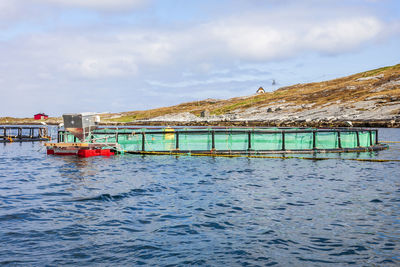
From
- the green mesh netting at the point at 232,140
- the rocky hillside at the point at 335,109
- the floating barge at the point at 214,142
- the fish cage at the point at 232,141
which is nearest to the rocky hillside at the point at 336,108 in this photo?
the rocky hillside at the point at 335,109

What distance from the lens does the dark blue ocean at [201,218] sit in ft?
32.1

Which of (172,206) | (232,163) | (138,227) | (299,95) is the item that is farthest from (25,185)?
(299,95)

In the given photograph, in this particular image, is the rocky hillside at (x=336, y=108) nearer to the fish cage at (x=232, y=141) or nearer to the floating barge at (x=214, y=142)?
the fish cage at (x=232, y=141)

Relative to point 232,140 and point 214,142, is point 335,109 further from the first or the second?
point 214,142

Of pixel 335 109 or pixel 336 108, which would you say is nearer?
pixel 335 109

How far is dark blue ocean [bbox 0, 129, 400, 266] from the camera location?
32.1 feet

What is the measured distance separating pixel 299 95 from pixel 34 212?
186 m

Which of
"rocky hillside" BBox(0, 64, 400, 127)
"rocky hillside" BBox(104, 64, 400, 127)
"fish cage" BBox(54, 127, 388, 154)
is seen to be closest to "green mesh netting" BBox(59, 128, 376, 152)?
"fish cage" BBox(54, 127, 388, 154)

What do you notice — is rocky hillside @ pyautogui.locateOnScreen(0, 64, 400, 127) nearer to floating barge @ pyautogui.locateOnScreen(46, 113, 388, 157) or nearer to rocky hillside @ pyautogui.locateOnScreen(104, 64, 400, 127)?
rocky hillside @ pyautogui.locateOnScreen(104, 64, 400, 127)

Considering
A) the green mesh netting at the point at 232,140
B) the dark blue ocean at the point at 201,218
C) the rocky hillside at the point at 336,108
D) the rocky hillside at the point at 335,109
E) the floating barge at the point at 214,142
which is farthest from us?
the rocky hillside at the point at 336,108

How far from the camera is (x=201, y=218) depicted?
1341 cm

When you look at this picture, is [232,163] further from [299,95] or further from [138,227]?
[299,95]

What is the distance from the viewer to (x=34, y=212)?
46.9ft

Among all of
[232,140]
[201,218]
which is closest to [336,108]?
[232,140]
